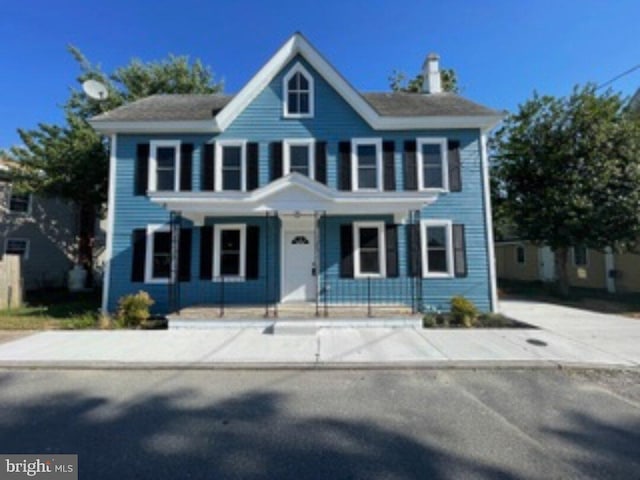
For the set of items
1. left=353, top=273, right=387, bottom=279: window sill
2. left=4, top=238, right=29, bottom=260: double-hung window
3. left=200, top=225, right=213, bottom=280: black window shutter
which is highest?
left=4, top=238, right=29, bottom=260: double-hung window

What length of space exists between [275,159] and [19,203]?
14.3 metres

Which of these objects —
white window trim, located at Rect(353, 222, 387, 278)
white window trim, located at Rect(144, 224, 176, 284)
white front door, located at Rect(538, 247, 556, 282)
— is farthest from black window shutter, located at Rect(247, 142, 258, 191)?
white front door, located at Rect(538, 247, 556, 282)

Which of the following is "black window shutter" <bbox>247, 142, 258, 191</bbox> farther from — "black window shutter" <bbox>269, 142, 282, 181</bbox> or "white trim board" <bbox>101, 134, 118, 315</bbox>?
"white trim board" <bbox>101, 134, 118, 315</bbox>

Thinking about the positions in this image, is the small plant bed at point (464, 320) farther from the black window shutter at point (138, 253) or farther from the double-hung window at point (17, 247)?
the double-hung window at point (17, 247)

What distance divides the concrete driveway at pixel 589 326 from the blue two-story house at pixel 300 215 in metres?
1.59

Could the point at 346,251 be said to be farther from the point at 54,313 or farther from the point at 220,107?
the point at 54,313

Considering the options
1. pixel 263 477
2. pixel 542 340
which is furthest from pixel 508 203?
pixel 263 477

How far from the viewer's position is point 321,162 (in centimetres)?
1049

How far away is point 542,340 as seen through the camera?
6.95 meters

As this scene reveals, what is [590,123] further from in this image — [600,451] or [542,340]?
[600,451]

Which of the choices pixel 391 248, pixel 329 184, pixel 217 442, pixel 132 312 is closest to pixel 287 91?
pixel 329 184

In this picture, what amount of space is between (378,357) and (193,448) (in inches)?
139

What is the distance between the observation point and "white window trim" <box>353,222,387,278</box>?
33.1 ft

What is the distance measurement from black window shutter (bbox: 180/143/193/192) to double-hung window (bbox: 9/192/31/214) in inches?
434
